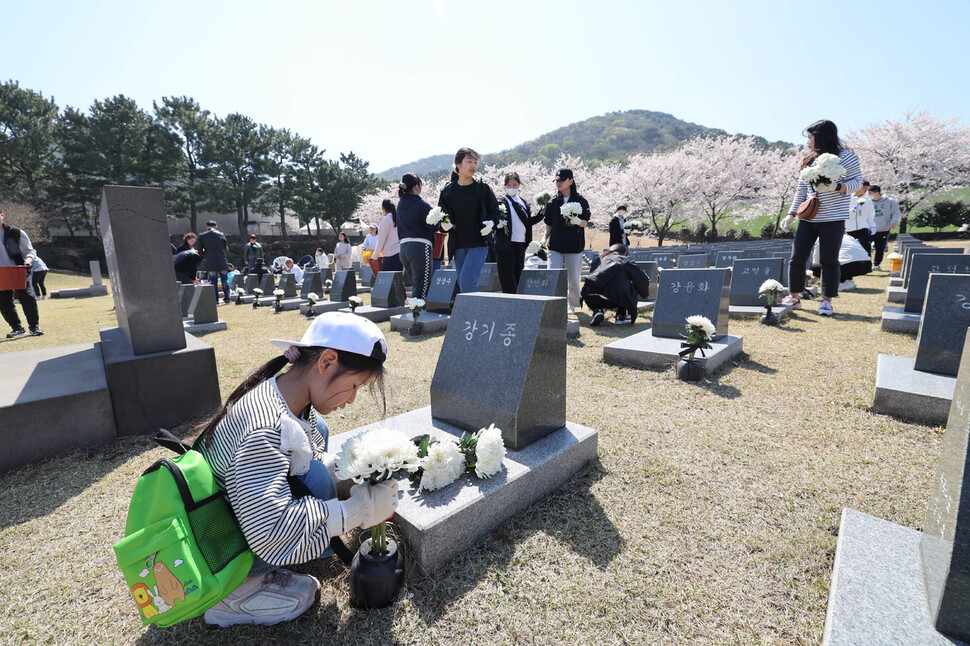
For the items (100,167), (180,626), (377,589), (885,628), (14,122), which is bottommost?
(180,626)

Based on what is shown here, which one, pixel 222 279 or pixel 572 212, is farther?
pixel 222 279

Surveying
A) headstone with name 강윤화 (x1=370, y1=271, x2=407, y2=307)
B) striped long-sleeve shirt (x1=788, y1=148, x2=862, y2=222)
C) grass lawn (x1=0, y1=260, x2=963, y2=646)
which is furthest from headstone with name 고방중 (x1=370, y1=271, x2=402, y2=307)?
striped long-sleeve shirt (x1=788, y1=148, x2=862, y2=222)

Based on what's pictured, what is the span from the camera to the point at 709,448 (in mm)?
2865

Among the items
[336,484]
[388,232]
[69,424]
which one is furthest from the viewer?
[388,232]

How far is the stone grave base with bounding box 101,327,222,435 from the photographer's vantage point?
3355 millimetres

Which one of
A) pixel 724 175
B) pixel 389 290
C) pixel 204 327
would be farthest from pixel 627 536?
pixel 724 175

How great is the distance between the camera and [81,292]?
16.5m

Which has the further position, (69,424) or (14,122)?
(14,122)

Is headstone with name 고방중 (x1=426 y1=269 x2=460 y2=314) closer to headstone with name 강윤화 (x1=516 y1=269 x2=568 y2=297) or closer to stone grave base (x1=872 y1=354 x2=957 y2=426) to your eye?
headstone with name 강윤화 (x1=516 y1=269 x2=568 y2=297)

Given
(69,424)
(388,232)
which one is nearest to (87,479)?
(69,424)

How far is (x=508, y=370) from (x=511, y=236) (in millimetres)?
4526

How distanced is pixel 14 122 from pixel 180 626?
40.6 meters

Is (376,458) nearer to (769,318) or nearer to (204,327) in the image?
(769,318)

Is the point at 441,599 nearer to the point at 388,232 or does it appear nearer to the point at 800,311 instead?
the point at 800,311
